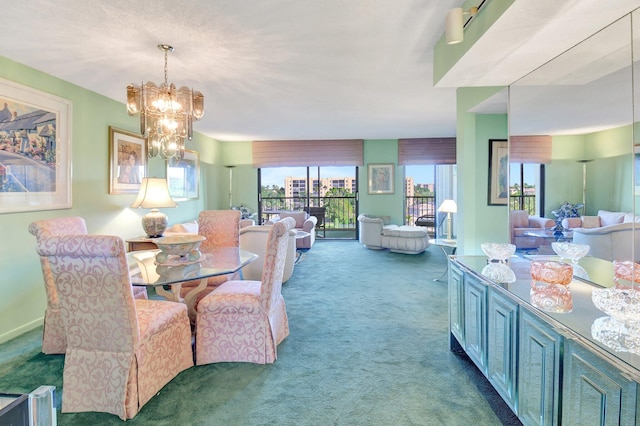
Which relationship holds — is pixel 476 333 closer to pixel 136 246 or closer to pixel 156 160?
pixel 136 246

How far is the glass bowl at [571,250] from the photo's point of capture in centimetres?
185

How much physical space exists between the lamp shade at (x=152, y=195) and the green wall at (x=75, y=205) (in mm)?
442

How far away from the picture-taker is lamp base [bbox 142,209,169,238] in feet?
13.0

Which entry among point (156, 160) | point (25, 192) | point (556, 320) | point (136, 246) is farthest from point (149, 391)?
point (156, 160)

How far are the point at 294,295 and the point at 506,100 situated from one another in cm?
278

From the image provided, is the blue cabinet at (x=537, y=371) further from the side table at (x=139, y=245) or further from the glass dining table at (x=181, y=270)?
the side table at (x=139, y=245)

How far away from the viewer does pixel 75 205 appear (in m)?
3.43

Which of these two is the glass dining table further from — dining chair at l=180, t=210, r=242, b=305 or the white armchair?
the white armchair

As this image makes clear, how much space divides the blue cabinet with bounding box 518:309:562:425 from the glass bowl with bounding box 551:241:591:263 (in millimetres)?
688

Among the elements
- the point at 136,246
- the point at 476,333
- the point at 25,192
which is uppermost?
the point at 25,192

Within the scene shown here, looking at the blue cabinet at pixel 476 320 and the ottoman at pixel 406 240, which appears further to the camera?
the ottoman at pixel 406 240

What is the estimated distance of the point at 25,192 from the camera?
2.91 meters

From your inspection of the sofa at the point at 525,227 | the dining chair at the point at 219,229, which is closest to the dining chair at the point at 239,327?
the dining chair at the point at 219,229

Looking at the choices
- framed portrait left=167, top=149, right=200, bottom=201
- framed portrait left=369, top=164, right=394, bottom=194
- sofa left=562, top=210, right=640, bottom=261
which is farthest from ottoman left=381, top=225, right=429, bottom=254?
sofa left=562, top=210, right=640, bottom=261
